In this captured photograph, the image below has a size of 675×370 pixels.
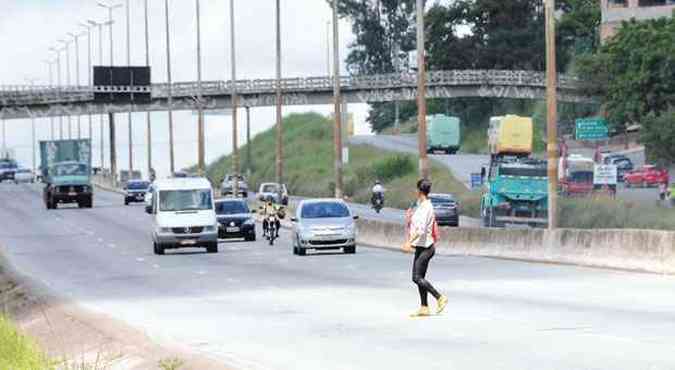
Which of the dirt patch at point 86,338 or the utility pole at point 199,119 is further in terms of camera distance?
the utility pole at point 199,119

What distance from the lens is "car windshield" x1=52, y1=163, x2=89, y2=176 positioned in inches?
4099

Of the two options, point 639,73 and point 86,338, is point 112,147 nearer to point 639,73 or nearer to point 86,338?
point 639,73

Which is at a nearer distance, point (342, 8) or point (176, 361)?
point (176, 361)

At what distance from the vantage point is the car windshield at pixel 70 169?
342ft

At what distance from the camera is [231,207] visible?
2685 inches

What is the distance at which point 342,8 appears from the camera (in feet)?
634

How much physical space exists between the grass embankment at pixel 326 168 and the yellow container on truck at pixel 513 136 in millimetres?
11221

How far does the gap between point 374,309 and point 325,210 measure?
27.1m

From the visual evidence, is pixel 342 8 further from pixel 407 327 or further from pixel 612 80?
pixel 407 327

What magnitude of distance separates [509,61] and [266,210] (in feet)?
351

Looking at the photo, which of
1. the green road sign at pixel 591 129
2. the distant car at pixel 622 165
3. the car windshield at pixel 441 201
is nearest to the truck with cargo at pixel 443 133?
the green road sign at pixel 591 129

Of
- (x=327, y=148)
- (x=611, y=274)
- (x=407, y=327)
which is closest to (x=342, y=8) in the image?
(x=327, y=148)

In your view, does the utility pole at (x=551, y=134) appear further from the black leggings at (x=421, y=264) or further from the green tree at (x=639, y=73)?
the green tree at (x=639, y=73)

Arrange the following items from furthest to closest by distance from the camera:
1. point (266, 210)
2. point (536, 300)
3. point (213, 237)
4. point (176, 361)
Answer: point (266, 210), point (213, 237), point (536, 300), point (176, 361)
